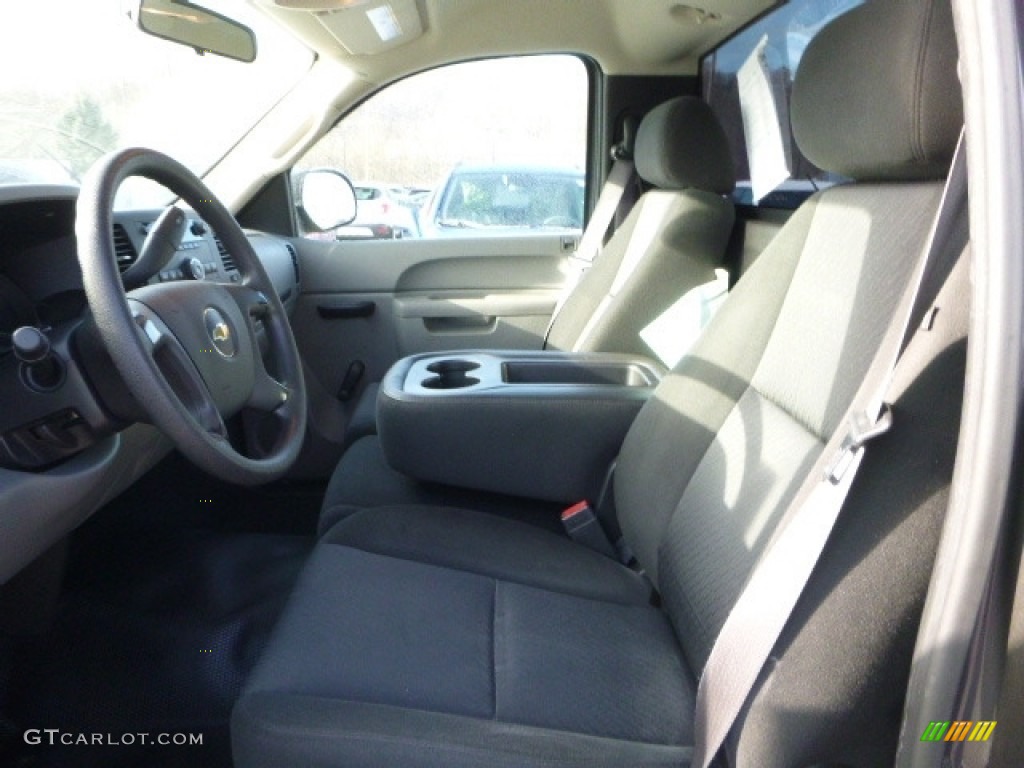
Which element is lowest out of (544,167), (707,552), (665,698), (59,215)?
(665,698)

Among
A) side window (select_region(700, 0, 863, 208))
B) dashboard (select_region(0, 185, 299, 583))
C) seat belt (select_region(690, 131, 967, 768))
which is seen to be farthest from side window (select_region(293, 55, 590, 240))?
seat belt (select_region(690, 131, 967, 768))

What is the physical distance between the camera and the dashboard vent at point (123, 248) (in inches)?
59.4

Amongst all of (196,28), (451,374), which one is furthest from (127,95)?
(451,374)

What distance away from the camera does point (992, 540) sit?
68 cm

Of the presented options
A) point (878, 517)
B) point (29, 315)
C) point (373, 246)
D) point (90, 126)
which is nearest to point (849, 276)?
point (878, 517)

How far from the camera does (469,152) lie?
8.21 ft

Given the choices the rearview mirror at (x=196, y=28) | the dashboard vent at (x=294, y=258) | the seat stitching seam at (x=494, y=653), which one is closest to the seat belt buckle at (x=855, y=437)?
the seat stitching seam at (x=494, y=653)

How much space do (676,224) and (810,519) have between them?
120 cm

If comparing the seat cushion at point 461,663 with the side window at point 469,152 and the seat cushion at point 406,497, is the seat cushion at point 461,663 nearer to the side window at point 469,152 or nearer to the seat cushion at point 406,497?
the seat cushion at point 406,497

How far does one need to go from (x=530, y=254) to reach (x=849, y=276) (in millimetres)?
1613

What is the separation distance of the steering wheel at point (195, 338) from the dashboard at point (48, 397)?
6 cm

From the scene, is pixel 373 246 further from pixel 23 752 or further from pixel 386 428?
pixel 23 752

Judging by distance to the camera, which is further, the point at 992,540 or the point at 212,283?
the point at 212,283

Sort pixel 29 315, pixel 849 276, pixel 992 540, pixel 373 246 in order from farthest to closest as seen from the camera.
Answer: pixel 373 246 < pixel 29 315 < pixel 849 276 < pixel 992 540
